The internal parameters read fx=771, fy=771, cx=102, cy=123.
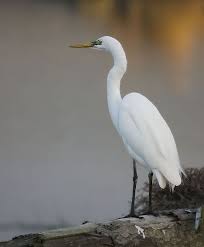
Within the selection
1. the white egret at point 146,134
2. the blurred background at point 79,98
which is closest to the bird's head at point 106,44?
the white egret at point 146,134

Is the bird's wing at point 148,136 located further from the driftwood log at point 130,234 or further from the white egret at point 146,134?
the driftwood log at point 130,234

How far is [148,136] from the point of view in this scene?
2062 millimetres

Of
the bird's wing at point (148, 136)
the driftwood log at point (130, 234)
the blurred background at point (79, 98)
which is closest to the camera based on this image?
the driftwood log at point (130, 234)

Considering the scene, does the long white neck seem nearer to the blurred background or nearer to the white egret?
the white egret

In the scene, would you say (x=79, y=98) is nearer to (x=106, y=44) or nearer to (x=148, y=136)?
(x=106, y=44)

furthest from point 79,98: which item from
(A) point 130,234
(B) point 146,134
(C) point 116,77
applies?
(A) point 130,234

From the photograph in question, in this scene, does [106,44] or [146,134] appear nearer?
[146,134]

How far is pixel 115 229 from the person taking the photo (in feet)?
5.89

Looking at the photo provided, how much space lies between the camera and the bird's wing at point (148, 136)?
2.01m

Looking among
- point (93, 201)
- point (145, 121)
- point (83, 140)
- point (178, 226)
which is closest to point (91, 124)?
point (83, 140)

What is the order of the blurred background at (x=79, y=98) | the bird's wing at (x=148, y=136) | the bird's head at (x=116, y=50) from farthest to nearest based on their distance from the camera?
the blurred background at (x=79, y=98) → the bird's head at (x=116, y=50) → the bird's wing at (x=148, y=136)

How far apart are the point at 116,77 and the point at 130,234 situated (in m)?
0.60

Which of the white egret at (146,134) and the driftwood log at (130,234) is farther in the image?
the white egret at (146,134)

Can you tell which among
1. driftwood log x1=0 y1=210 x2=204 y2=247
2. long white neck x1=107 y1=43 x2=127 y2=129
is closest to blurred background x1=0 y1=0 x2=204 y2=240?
long white neck x1=107 y1=43 x2=127 y2=129
